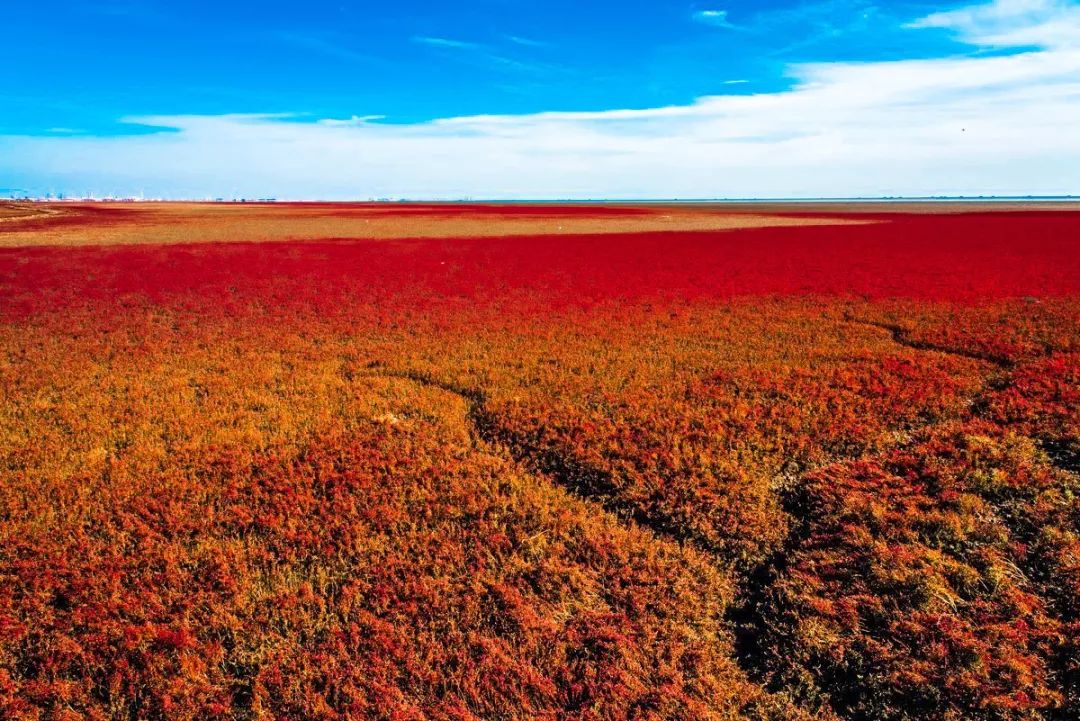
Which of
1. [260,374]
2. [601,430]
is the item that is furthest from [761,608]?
[260,374]

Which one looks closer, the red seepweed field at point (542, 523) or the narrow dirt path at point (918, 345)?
the red seepweed field at point (542, 523)

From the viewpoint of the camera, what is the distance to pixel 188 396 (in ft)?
38.0

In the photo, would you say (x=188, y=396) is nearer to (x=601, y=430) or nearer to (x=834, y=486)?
(x=601, y=430)

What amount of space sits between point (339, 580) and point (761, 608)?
441 centimetres

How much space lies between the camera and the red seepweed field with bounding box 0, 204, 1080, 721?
4859 millimetres

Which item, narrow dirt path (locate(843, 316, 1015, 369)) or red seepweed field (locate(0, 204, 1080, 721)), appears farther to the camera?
narrow dirt path (locate(843, 316, 1015, 369))

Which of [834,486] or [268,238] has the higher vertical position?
[268,238]

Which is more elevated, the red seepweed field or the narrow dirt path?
the narrow dirt path

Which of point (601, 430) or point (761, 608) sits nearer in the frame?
point (761, 608)

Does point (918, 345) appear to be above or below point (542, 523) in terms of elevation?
above

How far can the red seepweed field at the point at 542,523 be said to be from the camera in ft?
15.9

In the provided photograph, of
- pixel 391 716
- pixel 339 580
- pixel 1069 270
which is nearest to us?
pixel 391 716

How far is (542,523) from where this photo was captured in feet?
23.8

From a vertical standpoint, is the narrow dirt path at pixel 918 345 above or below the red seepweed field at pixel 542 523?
above
